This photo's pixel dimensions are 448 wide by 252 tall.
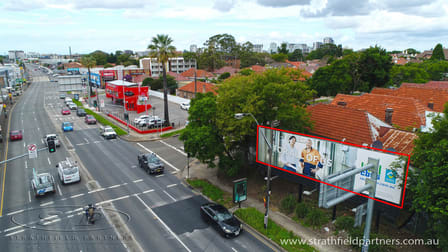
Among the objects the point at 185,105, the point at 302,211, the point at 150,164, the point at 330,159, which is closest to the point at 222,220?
the point at 302,211

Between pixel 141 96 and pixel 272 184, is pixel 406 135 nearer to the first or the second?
pixel 272 184

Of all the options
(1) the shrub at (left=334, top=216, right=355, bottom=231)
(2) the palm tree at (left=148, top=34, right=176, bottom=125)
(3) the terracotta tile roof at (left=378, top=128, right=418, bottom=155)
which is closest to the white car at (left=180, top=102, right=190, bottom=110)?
(2) the palm tree at (left=148, top=34, right=176, bottom=125)

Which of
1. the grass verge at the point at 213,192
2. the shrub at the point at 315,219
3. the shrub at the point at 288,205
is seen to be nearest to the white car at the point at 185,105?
the grass verge at the point at 213,192

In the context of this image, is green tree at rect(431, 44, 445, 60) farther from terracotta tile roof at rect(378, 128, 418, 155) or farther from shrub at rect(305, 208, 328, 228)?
shrub at rect(305, 208, 328, 228)

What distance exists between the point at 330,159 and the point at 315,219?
4.49 metres

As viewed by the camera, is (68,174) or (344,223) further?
(68,174)

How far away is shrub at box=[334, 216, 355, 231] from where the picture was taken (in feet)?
65.4

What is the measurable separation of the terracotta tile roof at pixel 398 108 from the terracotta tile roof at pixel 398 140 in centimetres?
731

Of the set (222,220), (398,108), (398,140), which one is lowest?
(222,220)

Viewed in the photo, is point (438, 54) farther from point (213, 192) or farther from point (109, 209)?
point (109, 209)

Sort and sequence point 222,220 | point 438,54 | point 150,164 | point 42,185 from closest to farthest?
point 222,220
point 42,185
point 150,164
point 438,54

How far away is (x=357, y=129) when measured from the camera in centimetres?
2647

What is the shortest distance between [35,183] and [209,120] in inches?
659

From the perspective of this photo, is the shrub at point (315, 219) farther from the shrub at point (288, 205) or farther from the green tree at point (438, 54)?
the green tree at point (438, 54)
